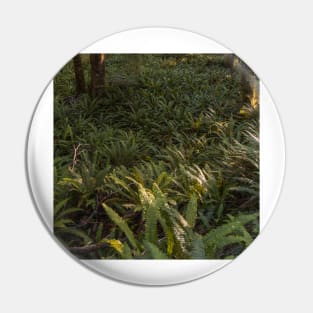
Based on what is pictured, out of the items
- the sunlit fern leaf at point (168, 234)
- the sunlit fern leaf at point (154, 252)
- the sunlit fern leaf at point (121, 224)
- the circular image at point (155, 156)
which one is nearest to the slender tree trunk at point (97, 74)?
the circular image at point (155, 156)

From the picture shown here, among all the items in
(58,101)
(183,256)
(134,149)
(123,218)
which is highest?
(58,101)

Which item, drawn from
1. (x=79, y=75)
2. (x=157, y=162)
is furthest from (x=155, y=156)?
(x=79, y=75)

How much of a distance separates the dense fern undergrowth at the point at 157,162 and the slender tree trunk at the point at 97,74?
0.15ft

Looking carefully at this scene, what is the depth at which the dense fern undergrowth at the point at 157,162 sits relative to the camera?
4.71 meters

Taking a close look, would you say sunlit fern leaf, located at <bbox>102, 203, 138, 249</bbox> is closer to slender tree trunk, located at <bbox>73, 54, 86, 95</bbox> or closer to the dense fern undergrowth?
the dense fern undergrowth

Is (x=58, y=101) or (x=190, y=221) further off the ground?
(x=58, y=101)

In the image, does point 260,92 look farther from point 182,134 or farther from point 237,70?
point 182,134

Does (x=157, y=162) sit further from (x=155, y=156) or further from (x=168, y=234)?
(x=168, y=234)

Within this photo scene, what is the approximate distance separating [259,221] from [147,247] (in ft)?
2.72

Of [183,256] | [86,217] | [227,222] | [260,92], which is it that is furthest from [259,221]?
[86,217]

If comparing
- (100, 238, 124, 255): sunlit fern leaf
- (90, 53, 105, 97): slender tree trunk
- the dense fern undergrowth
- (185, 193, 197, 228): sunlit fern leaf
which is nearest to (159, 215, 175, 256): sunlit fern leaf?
the dense fern undergrowth

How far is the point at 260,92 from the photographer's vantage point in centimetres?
474

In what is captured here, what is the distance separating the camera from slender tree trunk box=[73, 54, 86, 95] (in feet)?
15.4

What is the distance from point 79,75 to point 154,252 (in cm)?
139
